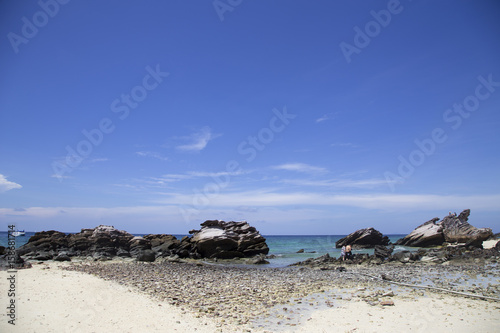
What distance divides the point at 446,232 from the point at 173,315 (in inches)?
2411

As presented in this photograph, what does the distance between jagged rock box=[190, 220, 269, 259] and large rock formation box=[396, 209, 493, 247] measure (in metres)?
34.8

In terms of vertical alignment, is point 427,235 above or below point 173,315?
below

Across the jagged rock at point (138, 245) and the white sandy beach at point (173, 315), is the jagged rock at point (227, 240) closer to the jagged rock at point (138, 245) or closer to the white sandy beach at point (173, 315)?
the jagged rock at point (138, 245)

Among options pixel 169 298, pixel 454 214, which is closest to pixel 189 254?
pixel 169 298

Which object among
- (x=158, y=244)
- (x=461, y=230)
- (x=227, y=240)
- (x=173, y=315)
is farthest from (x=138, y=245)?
(x=461, y=230)

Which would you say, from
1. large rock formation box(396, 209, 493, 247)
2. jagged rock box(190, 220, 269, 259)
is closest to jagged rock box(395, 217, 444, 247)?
large rock formation box(396, 209, 493, 247)

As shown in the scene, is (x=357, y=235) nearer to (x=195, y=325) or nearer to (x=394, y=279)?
(x=394, y=279)

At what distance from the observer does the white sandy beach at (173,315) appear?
380 inches

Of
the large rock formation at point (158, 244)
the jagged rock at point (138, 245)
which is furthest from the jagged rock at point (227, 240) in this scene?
the jagged rock at point (138, 245)

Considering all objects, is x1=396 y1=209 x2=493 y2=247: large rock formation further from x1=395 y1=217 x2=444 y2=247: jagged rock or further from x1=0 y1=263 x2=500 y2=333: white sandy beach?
x1=0 y1=263 x2=500 y2=333: white sandy beach

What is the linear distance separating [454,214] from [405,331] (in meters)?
60.0

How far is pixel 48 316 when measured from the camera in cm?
1004

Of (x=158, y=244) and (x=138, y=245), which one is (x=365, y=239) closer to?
(x=158, y=244)

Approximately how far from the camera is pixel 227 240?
1615 inches
